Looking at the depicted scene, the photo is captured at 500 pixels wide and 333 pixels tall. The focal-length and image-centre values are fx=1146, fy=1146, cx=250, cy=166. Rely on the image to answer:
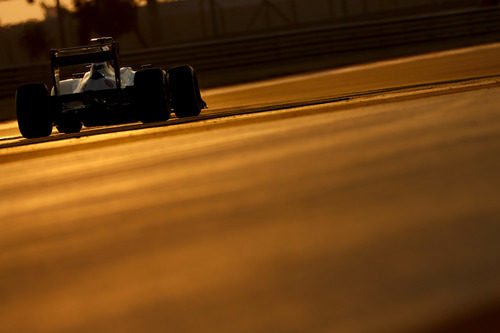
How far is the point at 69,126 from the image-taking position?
13.4 metres

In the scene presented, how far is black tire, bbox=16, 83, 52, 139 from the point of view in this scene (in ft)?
42.1

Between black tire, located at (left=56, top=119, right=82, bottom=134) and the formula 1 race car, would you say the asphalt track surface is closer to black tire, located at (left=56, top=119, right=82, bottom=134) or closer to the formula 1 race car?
the formula 1 race car

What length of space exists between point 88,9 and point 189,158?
39.4 meters

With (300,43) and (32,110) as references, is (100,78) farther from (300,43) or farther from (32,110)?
(300,43)

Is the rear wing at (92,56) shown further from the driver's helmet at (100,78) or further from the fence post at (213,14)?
the fence post at (213,14)

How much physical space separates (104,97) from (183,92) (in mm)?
911

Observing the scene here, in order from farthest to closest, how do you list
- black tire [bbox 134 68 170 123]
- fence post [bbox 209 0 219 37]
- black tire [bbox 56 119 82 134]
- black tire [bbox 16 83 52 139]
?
fence post [bbox 209 0 219 37] → black tire [bbox 56 119 82 134] → black tire [bbox 16 83 52 139] → black tire [bbox 134 68 170 123]

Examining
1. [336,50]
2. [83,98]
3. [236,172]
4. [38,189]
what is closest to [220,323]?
[236,172]

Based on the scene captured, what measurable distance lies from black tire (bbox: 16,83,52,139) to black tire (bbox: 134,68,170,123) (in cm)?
112

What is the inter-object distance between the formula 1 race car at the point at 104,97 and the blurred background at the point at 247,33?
864 cm

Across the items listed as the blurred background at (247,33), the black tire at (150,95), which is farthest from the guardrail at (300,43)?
the black tire at (150,95)

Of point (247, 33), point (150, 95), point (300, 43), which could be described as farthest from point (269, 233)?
point (247, 33)

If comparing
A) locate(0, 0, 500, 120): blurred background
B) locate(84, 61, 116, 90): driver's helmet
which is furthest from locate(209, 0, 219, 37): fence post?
locate(84, 61, 116, 90): driver's helmet

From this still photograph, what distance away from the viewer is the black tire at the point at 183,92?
13.0 m
